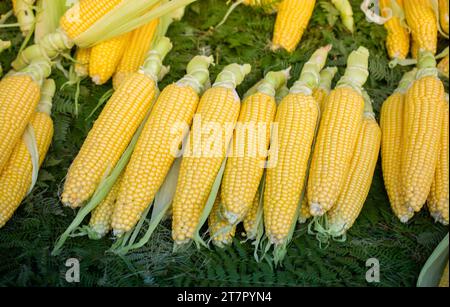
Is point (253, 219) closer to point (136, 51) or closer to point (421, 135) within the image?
point (421, 135)

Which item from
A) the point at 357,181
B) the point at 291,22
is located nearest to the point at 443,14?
the point at 291,22

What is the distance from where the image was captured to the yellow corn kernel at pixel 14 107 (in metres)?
2.61

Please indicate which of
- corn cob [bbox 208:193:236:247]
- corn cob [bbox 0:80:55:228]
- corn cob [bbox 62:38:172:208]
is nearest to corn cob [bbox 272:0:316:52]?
corn cob [bbox 62:38:172:208]

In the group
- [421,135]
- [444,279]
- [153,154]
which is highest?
[153,154]

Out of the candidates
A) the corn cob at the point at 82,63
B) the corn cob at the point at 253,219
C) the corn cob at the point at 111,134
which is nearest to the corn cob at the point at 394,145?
the corn cob at the point at 253,219

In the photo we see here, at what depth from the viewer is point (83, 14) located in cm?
299

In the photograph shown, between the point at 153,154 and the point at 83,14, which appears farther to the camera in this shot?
the point at 83,14

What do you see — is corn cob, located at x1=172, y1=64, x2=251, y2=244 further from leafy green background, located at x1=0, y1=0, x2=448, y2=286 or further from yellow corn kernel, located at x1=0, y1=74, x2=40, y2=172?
yellow corn kernel, located at x1=0, y1=74, x2=40, y2=172

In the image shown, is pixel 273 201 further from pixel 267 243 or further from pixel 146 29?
pixel 146 29

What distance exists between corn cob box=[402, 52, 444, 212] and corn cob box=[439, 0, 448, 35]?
594 millimetres

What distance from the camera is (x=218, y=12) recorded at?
3445 mm

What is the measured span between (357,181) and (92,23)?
1700mm
